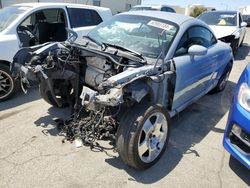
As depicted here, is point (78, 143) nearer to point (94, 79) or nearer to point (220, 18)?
point (94, 79)

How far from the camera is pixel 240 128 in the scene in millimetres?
2969

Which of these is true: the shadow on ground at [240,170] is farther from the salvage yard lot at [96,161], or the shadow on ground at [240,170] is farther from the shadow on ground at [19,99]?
the shadow on ground at [19,99]

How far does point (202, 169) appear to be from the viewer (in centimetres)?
331

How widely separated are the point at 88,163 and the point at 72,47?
1.55m

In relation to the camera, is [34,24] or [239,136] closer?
[239,136]

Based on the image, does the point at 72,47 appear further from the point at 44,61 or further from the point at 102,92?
the point at 102,92

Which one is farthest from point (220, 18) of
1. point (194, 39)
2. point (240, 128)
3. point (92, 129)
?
point (92, 129)

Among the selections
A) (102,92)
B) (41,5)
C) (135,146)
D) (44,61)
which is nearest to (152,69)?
(102,92)

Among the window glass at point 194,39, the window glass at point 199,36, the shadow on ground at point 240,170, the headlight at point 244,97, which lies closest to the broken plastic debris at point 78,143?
the window glass at point 194,39

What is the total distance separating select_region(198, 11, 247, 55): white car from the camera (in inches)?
357

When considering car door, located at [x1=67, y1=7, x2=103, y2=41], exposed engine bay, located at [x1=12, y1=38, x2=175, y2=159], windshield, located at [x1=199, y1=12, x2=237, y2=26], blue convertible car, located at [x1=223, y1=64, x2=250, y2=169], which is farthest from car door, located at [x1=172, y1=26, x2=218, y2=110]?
windshield, located at [x1=199, y1=12, x2=237, y2=26]

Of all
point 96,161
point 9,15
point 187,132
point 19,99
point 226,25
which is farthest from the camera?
point 226,25

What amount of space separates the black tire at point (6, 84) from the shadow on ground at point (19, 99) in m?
0.11

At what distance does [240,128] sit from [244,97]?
363mm
